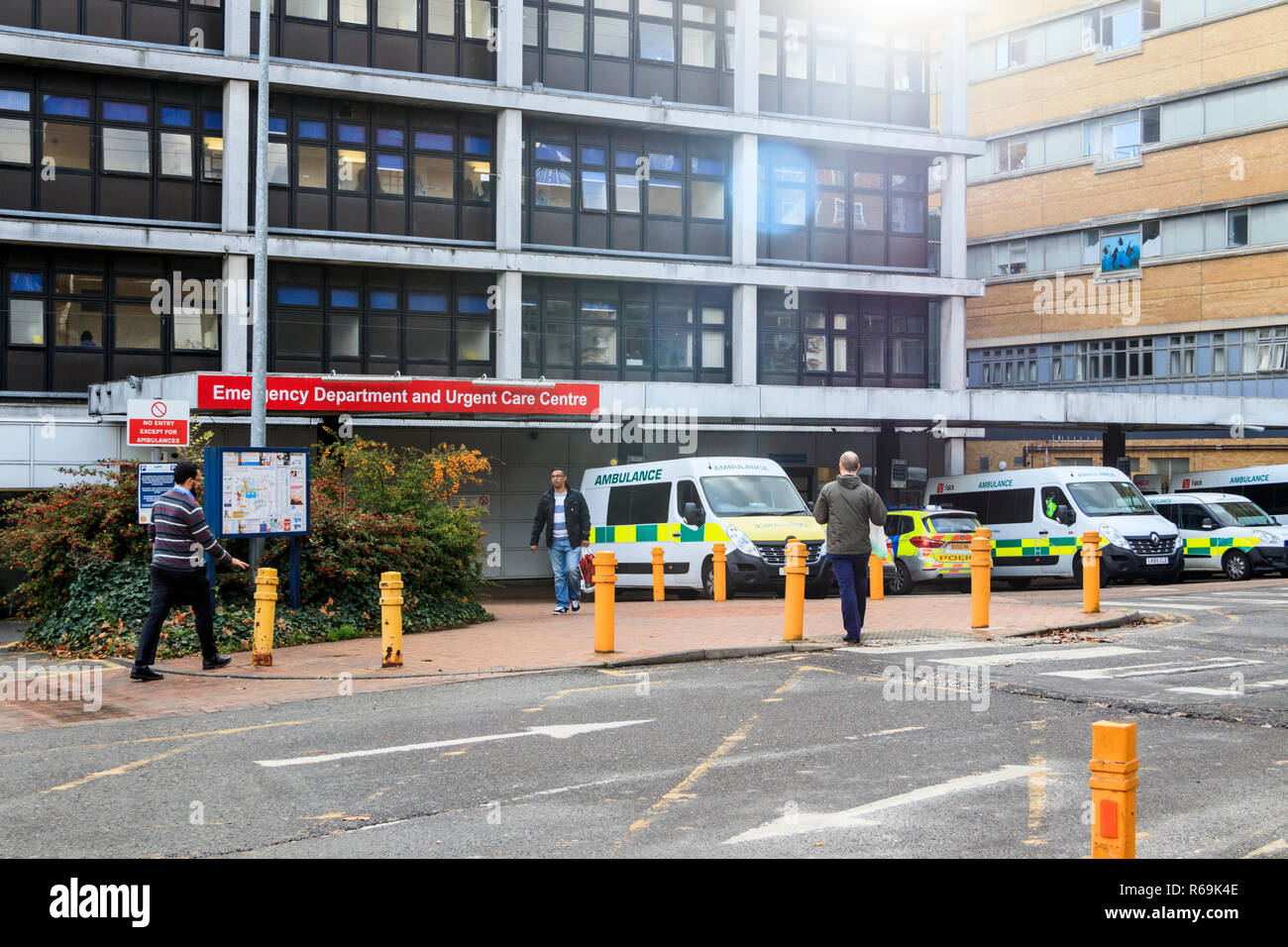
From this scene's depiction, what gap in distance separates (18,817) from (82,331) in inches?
902

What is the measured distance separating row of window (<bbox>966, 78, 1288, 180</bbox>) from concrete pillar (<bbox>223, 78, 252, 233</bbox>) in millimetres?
34244

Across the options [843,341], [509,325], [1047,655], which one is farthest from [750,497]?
[843,341]

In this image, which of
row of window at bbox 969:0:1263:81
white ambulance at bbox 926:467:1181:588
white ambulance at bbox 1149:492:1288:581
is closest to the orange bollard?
white ambulance at bbox 926:467:1181:588

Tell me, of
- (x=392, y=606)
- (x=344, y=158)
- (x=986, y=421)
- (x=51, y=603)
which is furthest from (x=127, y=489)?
(x=986, y=421)

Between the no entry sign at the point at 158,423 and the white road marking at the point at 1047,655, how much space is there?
31.2ft

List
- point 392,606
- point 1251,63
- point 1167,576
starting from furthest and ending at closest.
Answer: point 1251,63, point 1167,576, point 392,606

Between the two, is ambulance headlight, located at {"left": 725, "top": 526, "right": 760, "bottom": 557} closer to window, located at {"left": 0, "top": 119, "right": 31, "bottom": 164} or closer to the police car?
the police car

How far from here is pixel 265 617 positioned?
12492mm

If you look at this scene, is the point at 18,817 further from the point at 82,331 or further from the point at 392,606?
the point at 82,331

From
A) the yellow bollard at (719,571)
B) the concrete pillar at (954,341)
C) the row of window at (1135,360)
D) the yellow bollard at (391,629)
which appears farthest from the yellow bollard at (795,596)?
the row of window at (1135,360)

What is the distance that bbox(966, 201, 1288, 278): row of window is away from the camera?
1799 inches

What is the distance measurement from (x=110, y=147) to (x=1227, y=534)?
24.7m

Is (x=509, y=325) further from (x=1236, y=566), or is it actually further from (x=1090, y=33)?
(x=1090, y=33)
